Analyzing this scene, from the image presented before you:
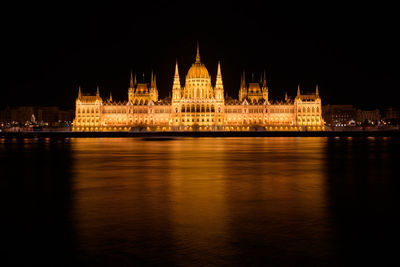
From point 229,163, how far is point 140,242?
2176cm

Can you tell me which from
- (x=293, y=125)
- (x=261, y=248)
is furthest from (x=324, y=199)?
(x=293, y=125)

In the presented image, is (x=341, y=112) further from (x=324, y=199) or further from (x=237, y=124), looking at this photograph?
(x=324, y=199)

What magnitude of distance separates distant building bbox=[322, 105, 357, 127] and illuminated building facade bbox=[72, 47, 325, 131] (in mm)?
29679

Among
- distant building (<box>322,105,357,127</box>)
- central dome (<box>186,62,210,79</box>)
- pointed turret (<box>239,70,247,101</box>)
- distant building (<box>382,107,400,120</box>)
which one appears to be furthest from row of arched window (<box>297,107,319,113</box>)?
distant building (<box>382,107,400,120</box>)

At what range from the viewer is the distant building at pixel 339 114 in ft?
616

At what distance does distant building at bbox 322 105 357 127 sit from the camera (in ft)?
616

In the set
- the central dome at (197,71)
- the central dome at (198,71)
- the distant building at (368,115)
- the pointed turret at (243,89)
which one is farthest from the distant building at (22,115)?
the distant building at (368,115)

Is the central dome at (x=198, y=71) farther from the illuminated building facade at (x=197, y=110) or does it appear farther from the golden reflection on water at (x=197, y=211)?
the golden reflection on water at (x=197, y=211)

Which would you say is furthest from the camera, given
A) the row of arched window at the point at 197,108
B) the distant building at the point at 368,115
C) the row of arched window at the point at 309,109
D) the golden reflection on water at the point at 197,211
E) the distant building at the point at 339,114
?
the distant building at the point at 368,115

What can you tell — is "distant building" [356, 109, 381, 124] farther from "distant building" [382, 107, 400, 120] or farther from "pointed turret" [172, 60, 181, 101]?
"pointed turret" [172, 60, 181, 101]

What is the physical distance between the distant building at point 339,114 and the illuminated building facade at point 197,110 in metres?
29.7

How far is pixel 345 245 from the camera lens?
35.7 feet

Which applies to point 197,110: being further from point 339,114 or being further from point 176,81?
point 339,114

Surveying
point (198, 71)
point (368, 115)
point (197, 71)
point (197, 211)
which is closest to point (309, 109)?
point (198, 71)
